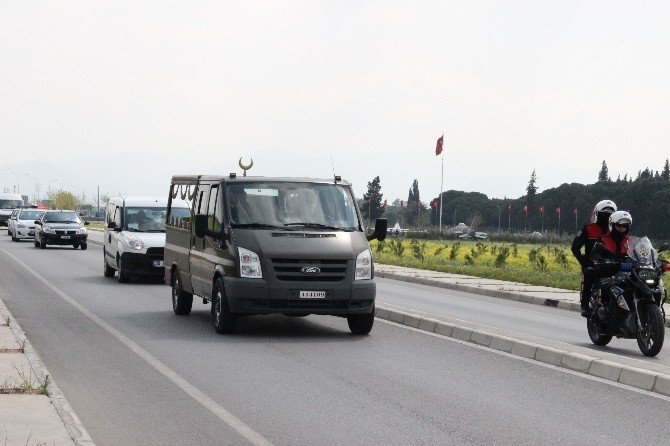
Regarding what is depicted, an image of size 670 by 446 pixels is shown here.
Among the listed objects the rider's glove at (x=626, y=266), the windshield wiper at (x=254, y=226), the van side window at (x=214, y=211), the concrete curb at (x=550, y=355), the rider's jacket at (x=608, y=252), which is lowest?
the concrete curb at (x=550, y=355)

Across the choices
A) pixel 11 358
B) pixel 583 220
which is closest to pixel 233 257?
pixel 11 358

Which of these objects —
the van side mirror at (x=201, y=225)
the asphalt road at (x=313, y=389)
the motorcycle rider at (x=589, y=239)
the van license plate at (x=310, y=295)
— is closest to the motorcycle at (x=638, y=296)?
the motorcycle rider at (x=589, y=239)

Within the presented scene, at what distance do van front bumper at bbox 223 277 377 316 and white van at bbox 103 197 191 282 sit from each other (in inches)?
412

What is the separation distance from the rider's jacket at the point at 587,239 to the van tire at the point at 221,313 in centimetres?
424

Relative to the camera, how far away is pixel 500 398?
9867 mm

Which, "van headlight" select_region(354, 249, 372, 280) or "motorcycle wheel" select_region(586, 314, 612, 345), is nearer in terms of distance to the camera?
"motorcycle wheel" select_region(586, 314, 612, 345)

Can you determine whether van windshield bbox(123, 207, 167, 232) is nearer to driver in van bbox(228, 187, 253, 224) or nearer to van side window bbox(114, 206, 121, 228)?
van side window bbox(114, 206, 121, 228)

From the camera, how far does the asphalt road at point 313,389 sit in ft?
27.0

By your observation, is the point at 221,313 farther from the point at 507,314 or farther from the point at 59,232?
the point at 59,232

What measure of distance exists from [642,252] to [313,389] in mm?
4998

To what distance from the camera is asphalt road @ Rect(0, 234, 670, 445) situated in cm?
823

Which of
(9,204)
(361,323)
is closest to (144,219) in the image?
(361,323)

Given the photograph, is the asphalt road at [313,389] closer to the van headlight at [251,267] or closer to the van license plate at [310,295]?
the van license plate at [310,295]

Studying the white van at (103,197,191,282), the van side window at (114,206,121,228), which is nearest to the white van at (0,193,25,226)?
the white van at (103,197,191,282)
